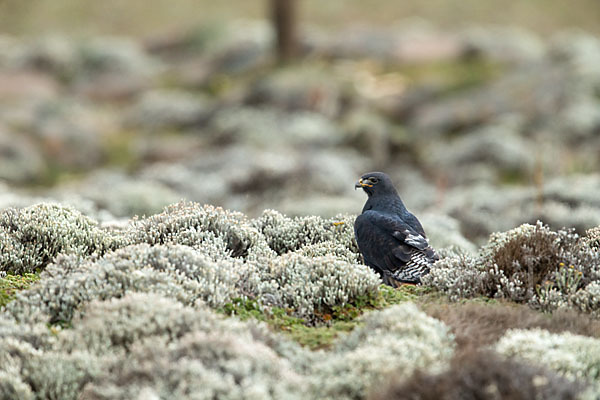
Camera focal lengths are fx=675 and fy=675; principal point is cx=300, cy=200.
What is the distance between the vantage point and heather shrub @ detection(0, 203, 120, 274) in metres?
7.03

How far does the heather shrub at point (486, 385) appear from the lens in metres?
4.12

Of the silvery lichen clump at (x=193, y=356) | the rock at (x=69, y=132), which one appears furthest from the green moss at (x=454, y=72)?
the silvery lichen clump at (x=193, y=356)

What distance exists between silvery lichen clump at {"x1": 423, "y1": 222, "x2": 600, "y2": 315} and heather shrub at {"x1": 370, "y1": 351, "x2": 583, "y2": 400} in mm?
1968

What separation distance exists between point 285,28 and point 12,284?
25673mm

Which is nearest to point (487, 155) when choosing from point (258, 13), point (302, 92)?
point (302, 92)

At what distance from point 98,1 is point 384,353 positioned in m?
49.7

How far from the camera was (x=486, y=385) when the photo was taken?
4180mm

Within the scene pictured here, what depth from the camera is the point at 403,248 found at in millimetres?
7215

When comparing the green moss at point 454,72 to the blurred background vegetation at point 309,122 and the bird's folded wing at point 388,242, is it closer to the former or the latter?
the blurred background vegetation at point 309,122

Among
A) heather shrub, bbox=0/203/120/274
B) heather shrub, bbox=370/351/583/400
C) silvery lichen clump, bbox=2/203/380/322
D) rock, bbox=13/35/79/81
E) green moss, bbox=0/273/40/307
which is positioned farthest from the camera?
rock, bbox=13/35/79/81

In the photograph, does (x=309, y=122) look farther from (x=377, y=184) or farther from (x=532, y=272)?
(x=532, y=272)

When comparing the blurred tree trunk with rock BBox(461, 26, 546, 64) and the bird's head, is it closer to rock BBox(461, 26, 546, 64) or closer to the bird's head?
rock BBox(461, 26, 546, 64)

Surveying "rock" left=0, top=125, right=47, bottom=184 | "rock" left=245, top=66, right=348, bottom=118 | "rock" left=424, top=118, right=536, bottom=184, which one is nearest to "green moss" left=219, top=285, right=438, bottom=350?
"rock" left=424, top=118, right=536, bottom=184

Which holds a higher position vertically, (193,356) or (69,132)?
Result: (69,132)
